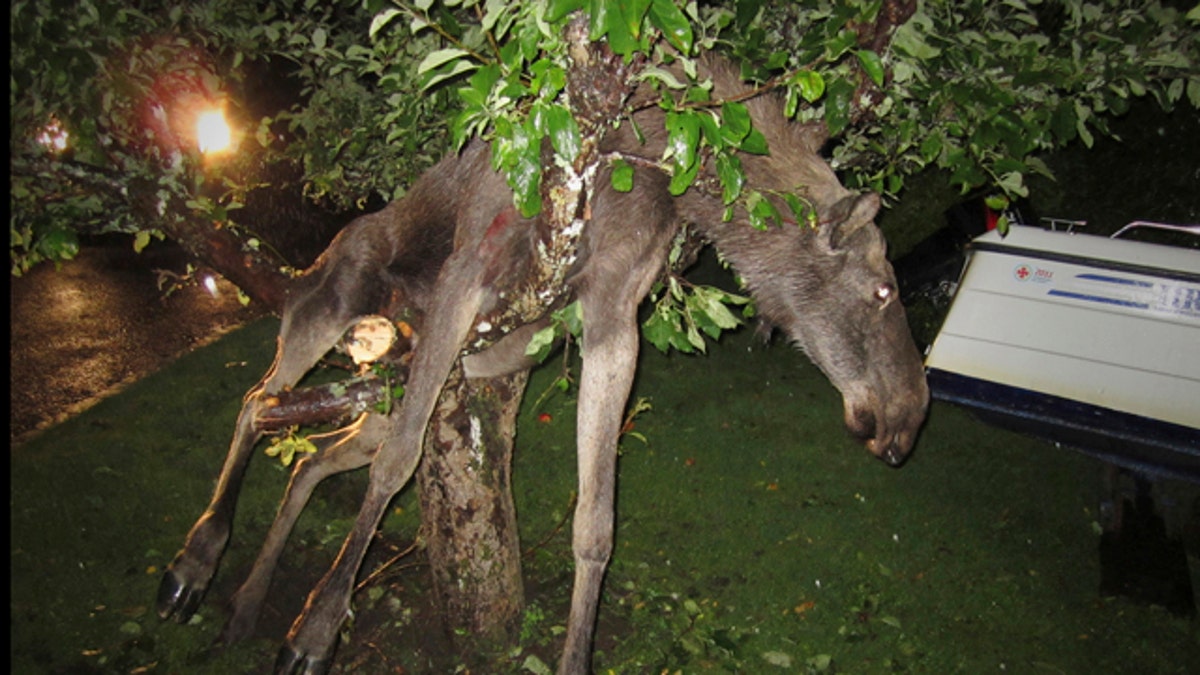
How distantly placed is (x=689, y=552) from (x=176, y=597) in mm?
3293

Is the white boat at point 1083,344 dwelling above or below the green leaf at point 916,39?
below

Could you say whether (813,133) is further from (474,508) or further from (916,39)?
(474,508)

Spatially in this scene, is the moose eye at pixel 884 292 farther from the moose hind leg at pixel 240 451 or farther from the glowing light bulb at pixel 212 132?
the glowing light bulb at pixel 212 132

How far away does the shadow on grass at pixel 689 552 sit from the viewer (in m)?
4.13

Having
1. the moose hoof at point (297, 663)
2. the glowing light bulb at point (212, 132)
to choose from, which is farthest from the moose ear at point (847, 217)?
the glowing light bulb at point (212, 132)

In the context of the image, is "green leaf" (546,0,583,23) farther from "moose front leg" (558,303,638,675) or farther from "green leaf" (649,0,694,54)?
"moose front leg" (558,303,638,675)

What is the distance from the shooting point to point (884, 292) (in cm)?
329

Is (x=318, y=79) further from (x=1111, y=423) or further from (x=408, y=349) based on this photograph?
(x=1111, y=423)

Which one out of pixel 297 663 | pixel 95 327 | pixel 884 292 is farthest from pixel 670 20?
pixel 95 327

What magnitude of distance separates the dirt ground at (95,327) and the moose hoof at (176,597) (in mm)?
3724

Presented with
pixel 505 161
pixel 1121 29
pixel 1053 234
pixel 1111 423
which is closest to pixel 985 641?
pixel 1111 423

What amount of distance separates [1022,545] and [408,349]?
527 cm

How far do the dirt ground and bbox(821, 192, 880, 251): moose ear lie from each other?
709 cm

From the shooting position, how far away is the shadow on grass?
13.6 ft
